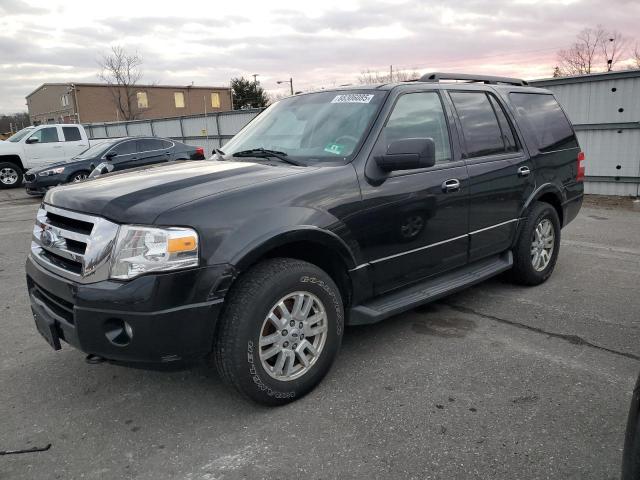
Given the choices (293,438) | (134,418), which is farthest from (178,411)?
(293,438)

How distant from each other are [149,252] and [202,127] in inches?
743

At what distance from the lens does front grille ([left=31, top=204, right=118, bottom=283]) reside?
2.54m

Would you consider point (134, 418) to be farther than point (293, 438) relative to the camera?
Yes

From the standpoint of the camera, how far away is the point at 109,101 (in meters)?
50.7

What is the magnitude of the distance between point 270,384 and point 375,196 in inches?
51.9

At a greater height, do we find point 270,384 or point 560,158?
point 560,158

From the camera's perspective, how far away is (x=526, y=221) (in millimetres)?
4605

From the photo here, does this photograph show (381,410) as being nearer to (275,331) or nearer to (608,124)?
(275,331)

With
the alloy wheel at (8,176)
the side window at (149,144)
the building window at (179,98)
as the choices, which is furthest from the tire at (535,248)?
the building window at (179,98)

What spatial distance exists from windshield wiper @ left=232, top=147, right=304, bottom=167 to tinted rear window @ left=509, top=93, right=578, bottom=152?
2.42 m

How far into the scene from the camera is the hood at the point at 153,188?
2.59 meters

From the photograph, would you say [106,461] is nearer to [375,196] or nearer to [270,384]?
[270,384]

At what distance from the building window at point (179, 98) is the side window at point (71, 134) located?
1583 inches

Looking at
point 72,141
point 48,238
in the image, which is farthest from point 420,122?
point 72,141
